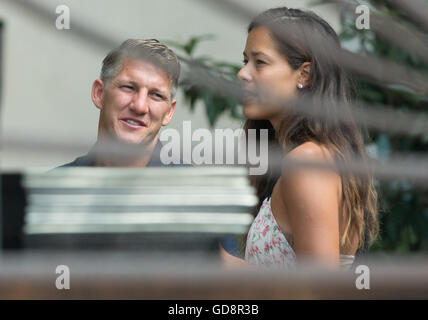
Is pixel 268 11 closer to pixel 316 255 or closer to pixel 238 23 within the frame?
pixel 238 23

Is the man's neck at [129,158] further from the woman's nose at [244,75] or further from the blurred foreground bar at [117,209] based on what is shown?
the woman's nose at [244,75]

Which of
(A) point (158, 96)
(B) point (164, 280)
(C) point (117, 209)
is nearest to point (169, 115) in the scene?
(A) point (158, 96)

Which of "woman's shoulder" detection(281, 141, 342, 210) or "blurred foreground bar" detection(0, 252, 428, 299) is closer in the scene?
"blurred foreground bar" detection(0, 252, 428, 299)

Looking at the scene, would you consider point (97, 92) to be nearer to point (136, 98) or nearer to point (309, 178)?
point (136, 98)

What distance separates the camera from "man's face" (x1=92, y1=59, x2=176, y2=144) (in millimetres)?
631

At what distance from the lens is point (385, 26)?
0.81m

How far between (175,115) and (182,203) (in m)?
0.11

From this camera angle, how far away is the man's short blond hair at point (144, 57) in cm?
64

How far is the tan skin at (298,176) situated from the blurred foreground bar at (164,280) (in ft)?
0.24

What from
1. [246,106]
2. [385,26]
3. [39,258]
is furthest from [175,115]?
[385,26]

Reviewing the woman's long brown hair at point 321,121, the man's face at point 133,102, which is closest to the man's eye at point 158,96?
the man's face at point 133,102

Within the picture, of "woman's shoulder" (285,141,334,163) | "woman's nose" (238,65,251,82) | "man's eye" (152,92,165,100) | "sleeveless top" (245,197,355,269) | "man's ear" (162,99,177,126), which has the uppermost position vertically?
"woman's nose" (238,65,251,82)

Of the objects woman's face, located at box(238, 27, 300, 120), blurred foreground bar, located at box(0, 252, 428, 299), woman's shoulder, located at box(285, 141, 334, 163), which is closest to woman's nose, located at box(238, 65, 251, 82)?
woman's face, located at box(238, 27, 300, 120)

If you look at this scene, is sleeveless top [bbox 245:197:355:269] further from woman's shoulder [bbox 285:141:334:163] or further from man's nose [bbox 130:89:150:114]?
man's nose [bbox 130:89:150:114]
